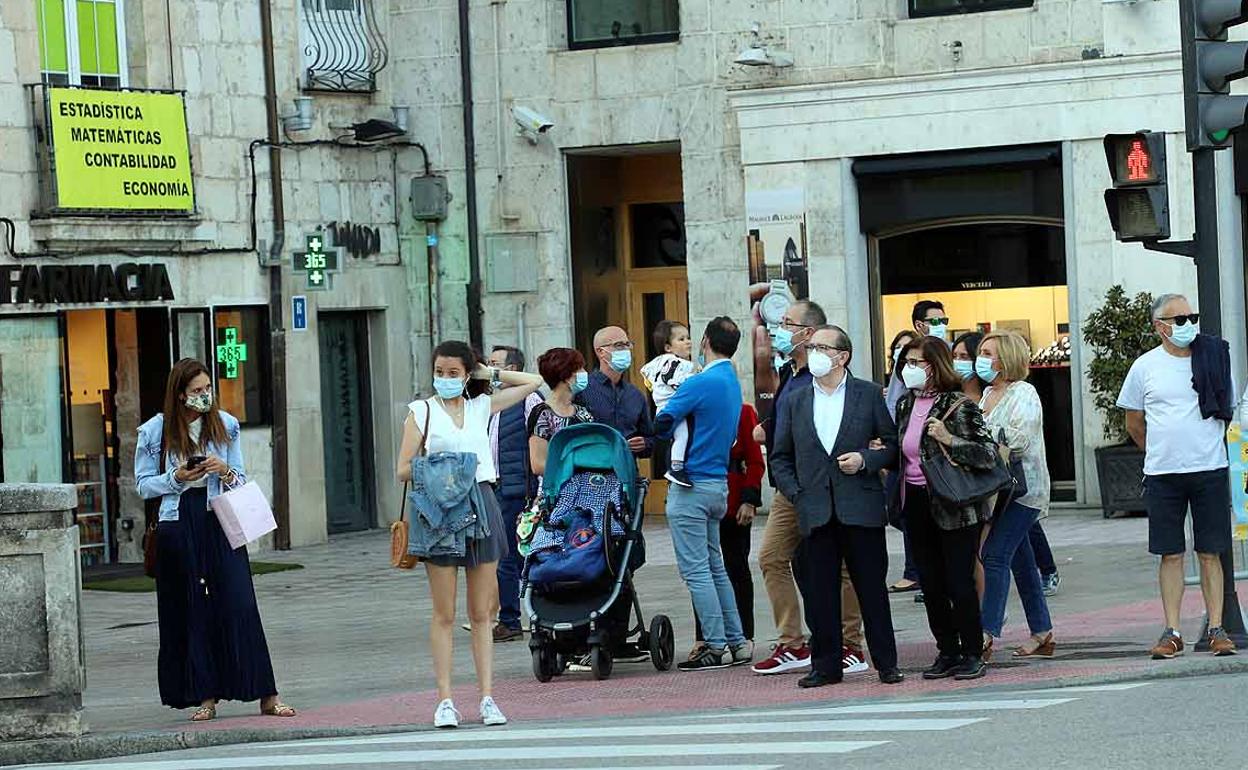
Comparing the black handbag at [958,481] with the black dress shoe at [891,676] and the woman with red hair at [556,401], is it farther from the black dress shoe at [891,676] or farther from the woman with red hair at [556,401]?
the woman with red hair at [556,401]

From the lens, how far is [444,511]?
11.8 m

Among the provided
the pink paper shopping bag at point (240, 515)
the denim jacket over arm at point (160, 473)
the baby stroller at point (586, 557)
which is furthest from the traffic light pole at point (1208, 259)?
the denim jacket over arm at point (160, 473)

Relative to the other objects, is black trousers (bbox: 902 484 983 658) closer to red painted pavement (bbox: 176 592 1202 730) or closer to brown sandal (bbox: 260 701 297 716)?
red painted pavement (bbox: 176 592 1202 730)

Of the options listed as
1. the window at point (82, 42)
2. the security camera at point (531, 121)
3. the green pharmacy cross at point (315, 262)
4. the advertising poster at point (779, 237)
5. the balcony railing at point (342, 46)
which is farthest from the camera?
the security camera at point (531, 121)

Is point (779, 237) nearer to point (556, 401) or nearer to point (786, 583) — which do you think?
point (556, 401)

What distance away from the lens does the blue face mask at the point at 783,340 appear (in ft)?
44.1

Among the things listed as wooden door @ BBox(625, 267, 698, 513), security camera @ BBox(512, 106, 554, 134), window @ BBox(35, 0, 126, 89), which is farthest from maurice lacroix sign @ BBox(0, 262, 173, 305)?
wooden door @ BBox(625, 267, 698, 513)

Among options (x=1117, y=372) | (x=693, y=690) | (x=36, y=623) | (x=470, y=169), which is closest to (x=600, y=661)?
(x=693, y=690)

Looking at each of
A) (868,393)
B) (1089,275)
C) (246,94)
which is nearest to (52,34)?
(246,94)

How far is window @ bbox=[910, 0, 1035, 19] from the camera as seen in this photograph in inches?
912

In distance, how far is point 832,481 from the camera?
12.6m

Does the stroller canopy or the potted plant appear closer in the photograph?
the stroller canopy

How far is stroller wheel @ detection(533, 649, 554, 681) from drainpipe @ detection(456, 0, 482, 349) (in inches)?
469

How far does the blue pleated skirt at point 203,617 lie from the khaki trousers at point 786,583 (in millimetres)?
2893
